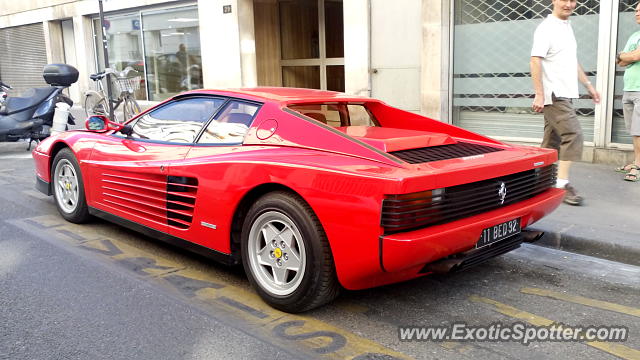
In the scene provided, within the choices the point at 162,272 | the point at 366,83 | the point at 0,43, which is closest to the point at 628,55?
the point at 366,83

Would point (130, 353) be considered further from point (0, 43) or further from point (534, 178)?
point (0, 43)

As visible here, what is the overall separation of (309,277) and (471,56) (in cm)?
690

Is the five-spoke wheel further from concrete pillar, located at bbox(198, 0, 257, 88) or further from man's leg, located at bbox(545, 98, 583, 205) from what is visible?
concrete pillar, located at bbox(198, 0, 257, 88)

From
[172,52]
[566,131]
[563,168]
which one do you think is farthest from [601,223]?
[172,52]

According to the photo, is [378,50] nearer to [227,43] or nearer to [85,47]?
[227,43]

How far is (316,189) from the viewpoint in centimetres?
326

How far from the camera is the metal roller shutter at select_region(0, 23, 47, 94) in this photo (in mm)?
20281

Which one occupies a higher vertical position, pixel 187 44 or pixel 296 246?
pixel 187 44

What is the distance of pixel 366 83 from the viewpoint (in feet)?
35.4

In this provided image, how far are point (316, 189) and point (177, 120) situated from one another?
1.82 meters

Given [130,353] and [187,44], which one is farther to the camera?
[187,44]

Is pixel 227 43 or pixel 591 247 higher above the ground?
pixel 227 43

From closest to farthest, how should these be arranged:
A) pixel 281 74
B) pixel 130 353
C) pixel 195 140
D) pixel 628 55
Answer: pixel 130 353 < pixel 195 140 < pixel 628 55 < pixel 281 74

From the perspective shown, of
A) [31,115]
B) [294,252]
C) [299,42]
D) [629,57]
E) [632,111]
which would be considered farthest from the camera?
[299,42]
